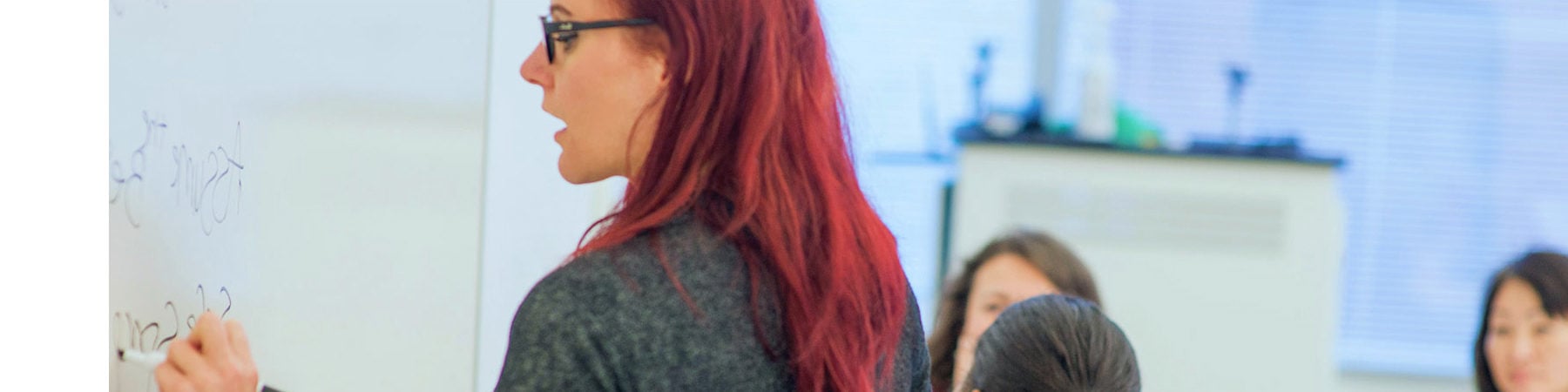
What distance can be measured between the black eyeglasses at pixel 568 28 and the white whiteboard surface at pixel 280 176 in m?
0.32

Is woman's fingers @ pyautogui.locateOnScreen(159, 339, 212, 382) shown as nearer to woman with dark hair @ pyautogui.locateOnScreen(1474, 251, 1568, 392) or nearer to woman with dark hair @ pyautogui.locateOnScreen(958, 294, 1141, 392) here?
woman with dark hair @ pyautogui.locateOnScreen(958, 294, 1141, 392)

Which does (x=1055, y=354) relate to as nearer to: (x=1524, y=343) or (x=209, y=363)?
(x=209, y=363)

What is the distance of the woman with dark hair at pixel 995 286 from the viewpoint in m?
2.57

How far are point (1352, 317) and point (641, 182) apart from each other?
422 centimetres

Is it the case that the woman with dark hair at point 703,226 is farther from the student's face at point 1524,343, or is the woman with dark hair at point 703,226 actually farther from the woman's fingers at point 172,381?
the student's face at point 1524,343

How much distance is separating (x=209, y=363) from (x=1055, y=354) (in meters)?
0.88

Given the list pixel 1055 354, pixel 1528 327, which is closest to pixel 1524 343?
pixel 1528 327

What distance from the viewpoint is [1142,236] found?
386 cm

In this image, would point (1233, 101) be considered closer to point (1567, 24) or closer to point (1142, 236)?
point (1142, 236)

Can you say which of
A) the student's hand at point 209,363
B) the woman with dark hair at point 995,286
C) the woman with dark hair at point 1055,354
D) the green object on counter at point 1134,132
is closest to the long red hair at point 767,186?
the student's hand at point 209,363

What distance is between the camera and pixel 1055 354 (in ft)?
5.30

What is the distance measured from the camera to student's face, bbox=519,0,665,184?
3.27ft

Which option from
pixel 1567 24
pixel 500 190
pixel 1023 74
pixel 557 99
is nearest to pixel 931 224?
pixel 1023 74

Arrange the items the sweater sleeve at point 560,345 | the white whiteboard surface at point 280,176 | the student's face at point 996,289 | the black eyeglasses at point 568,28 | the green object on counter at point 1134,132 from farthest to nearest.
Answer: the green object on counter at point 1134,132, the student's face at point 996,289, the white whiteboard surface at point 280,176, the black eyeglasses at point 568,28, the sweater sleeve at point 560,345
